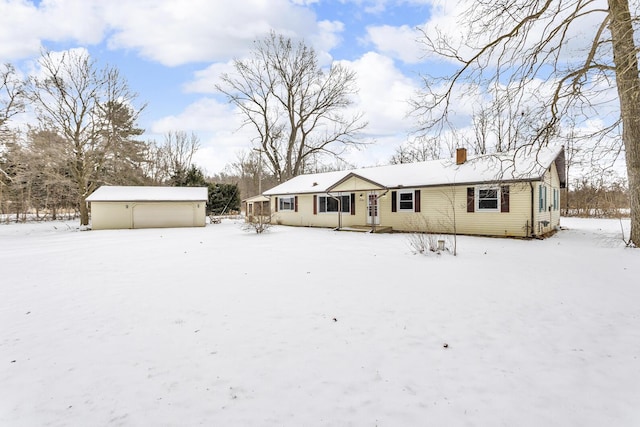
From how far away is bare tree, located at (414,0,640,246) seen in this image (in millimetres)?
6211

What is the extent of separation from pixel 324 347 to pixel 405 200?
1384cm

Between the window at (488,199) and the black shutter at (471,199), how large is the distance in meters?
0.25

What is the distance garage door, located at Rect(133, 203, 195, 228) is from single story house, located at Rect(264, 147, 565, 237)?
7511 millimetres

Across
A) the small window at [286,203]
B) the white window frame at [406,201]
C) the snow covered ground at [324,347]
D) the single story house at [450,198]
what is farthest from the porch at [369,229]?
the snow covered ground at [324,347]

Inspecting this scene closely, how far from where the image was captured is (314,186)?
69.9ft

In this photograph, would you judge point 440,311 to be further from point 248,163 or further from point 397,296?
point 248,163

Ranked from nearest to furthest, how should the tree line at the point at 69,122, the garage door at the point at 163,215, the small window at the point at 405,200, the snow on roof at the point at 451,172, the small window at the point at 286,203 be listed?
the snow on roof at the point at 451,172 < the small window at the point at 405,200 < the tree line at the point at 69,122 < the garage door at the point at 163,215 < the small window at the point at 286,203

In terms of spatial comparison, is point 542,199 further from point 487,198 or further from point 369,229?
point 369,229

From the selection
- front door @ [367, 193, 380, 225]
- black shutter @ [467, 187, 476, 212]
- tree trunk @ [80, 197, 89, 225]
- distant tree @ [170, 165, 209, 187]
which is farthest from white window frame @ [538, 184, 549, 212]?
tree trunk @ [80, 197, 89, 225]

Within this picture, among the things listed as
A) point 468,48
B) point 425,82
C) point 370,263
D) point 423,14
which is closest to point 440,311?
point 370,263

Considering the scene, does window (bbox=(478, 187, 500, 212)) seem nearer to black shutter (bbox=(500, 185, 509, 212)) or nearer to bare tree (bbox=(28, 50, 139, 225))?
black shutter (bbox=(500, 185, 509, 212))

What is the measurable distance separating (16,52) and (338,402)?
26.5 meters

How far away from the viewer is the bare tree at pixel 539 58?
6.21 meters

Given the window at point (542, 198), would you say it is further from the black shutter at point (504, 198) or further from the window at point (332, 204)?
the window at point (332, 204)
